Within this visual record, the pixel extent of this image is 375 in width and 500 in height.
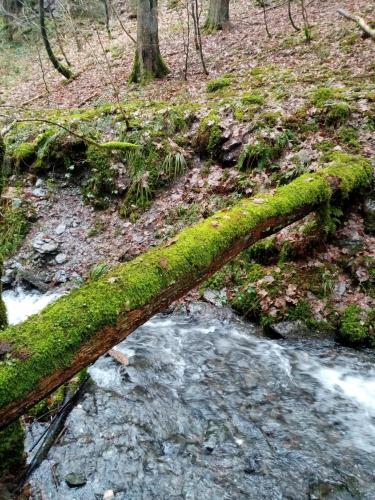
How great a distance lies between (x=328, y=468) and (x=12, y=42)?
26.0 m

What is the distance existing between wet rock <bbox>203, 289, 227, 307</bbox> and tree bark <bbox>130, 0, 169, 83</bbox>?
26.3 feet

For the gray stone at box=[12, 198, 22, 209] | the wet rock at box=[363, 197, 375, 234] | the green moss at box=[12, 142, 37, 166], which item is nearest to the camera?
the wet rock at box=[363, 197, 375, 234]

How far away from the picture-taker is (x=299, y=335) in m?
5.02

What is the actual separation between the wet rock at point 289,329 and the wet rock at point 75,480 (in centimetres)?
285

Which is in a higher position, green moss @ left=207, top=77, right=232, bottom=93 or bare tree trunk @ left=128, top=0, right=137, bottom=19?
bare tree trunk @ left=128, top=0, right=137, bottom=19

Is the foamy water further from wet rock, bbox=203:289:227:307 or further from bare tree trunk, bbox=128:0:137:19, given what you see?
bare tree trunk, bbox=128:0:137:19

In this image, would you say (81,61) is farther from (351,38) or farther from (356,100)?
(356,100)

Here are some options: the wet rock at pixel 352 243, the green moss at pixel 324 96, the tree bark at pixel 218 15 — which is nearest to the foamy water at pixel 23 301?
the wet rock at pixel 352 243

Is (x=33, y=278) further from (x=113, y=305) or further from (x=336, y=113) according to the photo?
(x=336, y=113)

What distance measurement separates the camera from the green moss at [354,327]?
4.76m

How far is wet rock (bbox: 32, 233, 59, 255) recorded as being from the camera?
7.24m

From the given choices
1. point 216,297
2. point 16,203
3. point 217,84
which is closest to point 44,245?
point 16,203

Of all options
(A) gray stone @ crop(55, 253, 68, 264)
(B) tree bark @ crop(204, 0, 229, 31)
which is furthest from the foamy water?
(B) tree bark @ crop(204, 0, 229, 31)

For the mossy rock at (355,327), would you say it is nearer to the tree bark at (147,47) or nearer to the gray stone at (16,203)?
the gray stone at (16,203)
